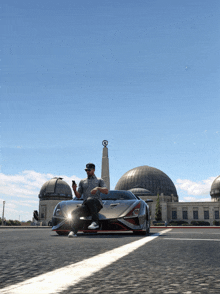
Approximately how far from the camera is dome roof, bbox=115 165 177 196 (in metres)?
88.0

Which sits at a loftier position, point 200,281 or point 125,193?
point 125,193

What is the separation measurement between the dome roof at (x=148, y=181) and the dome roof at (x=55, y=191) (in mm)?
15517

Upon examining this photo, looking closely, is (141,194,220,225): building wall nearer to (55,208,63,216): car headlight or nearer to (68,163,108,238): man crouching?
(55,208,63,216): car headlight

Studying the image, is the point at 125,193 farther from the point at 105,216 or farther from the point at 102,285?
the point at 102,285

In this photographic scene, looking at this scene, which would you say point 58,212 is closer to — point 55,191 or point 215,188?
point 55,191

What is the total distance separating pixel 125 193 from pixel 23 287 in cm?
711

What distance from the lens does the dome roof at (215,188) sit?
86.7 metres

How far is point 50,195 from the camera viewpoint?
3438 inches

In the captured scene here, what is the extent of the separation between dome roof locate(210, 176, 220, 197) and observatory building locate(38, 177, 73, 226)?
3986 centimetres

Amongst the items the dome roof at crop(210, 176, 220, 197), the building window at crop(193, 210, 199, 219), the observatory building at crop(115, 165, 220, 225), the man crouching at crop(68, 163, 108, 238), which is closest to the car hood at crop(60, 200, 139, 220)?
the man crouching at crop(68, 163, 108, 238)

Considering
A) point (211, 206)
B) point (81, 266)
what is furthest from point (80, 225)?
point (211, 206)

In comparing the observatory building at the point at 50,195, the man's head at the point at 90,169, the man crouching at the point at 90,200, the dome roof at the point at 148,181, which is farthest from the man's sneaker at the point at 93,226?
A: the dome roof at the point at 148,181

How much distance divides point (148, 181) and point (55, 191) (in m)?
25.9

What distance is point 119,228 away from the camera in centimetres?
706
